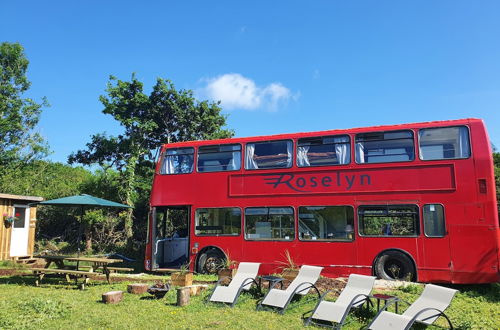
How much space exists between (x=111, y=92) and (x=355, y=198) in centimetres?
1431

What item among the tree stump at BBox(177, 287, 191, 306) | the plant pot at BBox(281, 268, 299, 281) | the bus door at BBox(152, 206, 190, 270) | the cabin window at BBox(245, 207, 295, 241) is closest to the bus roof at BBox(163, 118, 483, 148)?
the cabin window at BBox(245, 207, 295, 241)

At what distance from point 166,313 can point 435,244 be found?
19.0 feet

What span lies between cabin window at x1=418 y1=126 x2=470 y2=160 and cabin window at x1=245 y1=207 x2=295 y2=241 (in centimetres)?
341

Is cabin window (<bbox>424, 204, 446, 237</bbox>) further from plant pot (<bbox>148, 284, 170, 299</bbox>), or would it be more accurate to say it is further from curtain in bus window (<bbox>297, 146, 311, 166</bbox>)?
plant pot (<bbox>148, 284, 170, 299</bbox>)

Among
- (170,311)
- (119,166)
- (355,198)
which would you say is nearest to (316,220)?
(355,198)

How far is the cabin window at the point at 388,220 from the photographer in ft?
28.6

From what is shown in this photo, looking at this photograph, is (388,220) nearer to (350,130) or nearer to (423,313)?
(350,130)

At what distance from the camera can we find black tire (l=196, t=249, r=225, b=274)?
33.6 ft

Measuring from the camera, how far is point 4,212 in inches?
557

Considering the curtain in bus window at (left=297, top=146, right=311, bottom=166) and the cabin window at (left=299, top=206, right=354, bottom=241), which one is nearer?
the cabin window at (left=299, top=206, right=354, bottom=241)

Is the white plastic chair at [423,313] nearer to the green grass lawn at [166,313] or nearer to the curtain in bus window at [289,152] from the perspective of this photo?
the green grass lawn at [166,313]

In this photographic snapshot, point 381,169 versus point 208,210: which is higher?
point 381,169

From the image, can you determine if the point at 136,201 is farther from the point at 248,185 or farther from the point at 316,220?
the point at 316,220

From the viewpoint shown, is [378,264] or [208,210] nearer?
[378,264]
